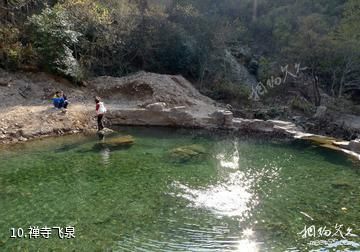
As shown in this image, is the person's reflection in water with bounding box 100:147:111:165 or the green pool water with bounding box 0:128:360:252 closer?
the green pool water with bounding box 0:128:360:252

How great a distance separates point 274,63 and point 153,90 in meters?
11.0

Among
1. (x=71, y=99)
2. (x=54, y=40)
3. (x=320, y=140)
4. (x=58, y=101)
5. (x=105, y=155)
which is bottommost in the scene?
(x=105, y=155)

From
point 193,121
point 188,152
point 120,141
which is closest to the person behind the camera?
point 188,152

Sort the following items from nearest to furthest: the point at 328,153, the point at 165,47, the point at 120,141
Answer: the point at 328,153
the point at 120,141
the point at 165,47

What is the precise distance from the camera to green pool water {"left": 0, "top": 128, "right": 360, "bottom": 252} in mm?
6527

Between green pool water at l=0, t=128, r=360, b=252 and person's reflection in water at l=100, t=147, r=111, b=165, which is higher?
green pool water at l=0, t=128, r=360, b=252

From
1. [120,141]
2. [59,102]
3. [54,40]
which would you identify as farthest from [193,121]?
[54,40]

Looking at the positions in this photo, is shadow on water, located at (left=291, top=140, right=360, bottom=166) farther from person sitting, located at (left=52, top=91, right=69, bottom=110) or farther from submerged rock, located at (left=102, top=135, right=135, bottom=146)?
person sitting, located at (left=52, top=91, right=69, bottom=110)

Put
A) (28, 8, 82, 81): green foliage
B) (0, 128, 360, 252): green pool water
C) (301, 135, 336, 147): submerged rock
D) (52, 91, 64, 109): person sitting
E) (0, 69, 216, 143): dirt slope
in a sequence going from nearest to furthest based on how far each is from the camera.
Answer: (0, 128, 360, 252): green pool water < (0, 69, 216, 143): dirt slope < (301, 135, 336, 147): submerged rock < (52, 91, 64, 109): person sitting < (28, 8, 82, 81): green foliage

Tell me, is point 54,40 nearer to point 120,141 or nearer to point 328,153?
point 120,141

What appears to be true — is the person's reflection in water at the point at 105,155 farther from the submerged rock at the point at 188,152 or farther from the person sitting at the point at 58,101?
the person sitting at the point at 58,101

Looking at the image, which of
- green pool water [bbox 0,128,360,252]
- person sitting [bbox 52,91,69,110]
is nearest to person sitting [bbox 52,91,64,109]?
person sitting [bbox 52,91,69,110]

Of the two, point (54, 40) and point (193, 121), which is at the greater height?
point (54, 40)

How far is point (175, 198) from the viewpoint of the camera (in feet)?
27.6
